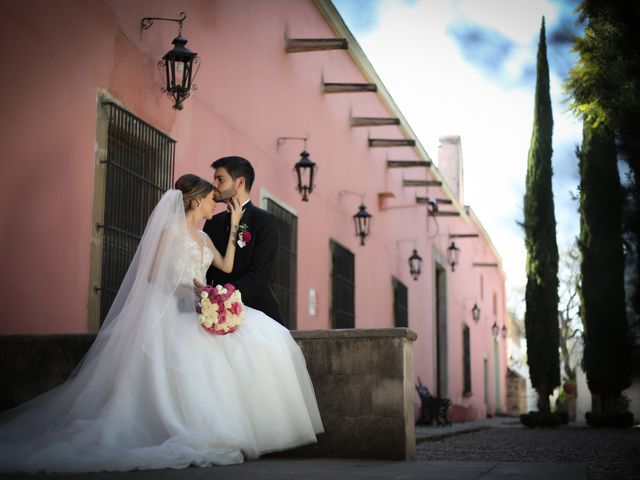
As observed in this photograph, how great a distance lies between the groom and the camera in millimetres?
5930

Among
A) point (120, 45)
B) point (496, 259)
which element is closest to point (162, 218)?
point (120, 45)

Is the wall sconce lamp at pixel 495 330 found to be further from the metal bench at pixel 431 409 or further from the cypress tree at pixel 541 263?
the metal bench at pixel 431 409

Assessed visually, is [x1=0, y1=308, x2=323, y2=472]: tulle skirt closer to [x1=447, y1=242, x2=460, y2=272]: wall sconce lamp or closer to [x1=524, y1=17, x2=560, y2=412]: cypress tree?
[x1=524, y1=17, x2=560, y2=412]: cypress tree

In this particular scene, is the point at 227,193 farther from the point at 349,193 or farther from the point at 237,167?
the point at 349,193

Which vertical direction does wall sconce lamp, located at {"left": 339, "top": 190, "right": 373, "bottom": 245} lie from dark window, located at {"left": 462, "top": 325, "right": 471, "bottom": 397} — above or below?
above

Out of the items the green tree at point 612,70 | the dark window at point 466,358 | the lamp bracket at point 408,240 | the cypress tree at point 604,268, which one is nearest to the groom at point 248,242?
the green tree at point 612,70

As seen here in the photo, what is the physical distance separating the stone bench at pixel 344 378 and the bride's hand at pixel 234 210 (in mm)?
866

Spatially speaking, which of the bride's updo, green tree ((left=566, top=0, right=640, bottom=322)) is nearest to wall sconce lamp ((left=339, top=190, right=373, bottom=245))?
green tree ((left=566, top=0, right=640, bottom=322))

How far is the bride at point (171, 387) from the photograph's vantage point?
4680mm

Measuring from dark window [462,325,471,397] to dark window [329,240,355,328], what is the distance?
13.0 m

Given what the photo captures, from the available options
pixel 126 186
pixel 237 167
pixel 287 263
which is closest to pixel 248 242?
pixel 237 167

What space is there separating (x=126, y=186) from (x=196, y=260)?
2.10 m

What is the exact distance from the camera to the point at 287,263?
11.5 m

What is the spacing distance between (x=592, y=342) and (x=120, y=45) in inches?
527
